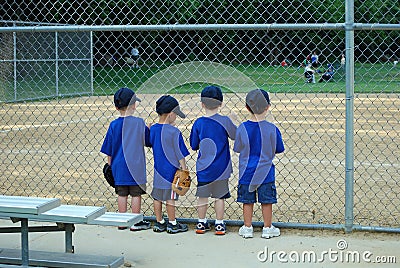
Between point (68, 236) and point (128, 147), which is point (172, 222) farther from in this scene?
point (68, 236)

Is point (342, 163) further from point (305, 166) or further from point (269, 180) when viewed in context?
point (269, 180)

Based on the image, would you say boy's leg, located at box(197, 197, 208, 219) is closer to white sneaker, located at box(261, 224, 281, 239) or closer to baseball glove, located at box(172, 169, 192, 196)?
baseball glove, located at box(172, 169, 192, 196)

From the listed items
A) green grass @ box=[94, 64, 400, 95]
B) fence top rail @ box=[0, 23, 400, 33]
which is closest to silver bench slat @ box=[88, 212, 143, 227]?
fence top rail @ box=[0, 23, 400, 33]

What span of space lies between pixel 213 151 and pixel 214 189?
1.19 ft

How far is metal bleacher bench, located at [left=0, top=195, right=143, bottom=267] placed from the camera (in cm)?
514

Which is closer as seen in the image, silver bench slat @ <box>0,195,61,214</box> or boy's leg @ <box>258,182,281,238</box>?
silver bench slat @ <box>0,195,61,214</box>

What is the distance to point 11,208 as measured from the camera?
5117 mm

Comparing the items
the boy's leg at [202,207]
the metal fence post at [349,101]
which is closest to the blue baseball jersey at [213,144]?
the boy's leg at [202,207]

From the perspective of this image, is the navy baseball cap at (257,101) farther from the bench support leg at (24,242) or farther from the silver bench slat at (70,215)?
the bench support leg at (24,242)

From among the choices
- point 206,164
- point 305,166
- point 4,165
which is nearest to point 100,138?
point 4,165

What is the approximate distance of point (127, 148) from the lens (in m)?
6.78

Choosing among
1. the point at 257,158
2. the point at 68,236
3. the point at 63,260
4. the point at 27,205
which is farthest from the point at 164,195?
the point at 27,205

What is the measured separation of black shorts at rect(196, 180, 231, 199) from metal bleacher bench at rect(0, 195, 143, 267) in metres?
1.21

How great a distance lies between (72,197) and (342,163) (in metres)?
4.22
